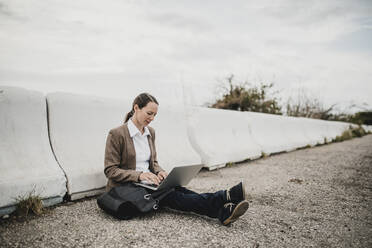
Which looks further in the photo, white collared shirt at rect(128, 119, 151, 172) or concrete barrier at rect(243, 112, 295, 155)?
concrete barrier at rect(243, 112, 295, 155)

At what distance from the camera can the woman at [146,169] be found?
217 cm

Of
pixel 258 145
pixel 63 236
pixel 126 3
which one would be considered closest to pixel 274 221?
pixel 63 236

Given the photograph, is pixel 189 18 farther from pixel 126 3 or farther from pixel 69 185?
pixel 69 185

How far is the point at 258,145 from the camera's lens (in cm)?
636

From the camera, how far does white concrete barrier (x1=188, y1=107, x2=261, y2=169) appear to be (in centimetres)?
472

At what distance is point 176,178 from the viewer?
2354mm

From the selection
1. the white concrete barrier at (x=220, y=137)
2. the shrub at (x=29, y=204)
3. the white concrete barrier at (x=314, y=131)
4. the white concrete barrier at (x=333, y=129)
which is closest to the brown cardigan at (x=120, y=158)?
the shrub at (x=29, y=204)

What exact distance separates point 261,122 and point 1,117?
6080 millimetres

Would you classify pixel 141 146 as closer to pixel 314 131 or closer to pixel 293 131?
pixel 293 131

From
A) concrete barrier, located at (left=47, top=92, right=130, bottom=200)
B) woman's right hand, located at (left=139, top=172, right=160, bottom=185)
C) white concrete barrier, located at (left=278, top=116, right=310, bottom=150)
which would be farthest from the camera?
white concrete barrier, located at (left=278, top=116, right=310, bottom=150)

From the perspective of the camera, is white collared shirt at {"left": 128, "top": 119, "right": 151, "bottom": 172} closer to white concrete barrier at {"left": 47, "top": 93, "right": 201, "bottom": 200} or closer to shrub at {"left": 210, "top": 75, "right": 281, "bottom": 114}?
white concrete barrier at {"left": 47, "top": 93, "right": 201, "bottom": 200}

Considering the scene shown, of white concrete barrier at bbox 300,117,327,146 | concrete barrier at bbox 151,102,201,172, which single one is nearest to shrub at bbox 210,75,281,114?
white concrete barrier at bbox 300,117,327,146

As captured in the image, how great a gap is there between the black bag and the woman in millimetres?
130

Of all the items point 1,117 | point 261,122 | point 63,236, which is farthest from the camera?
point 261,122
